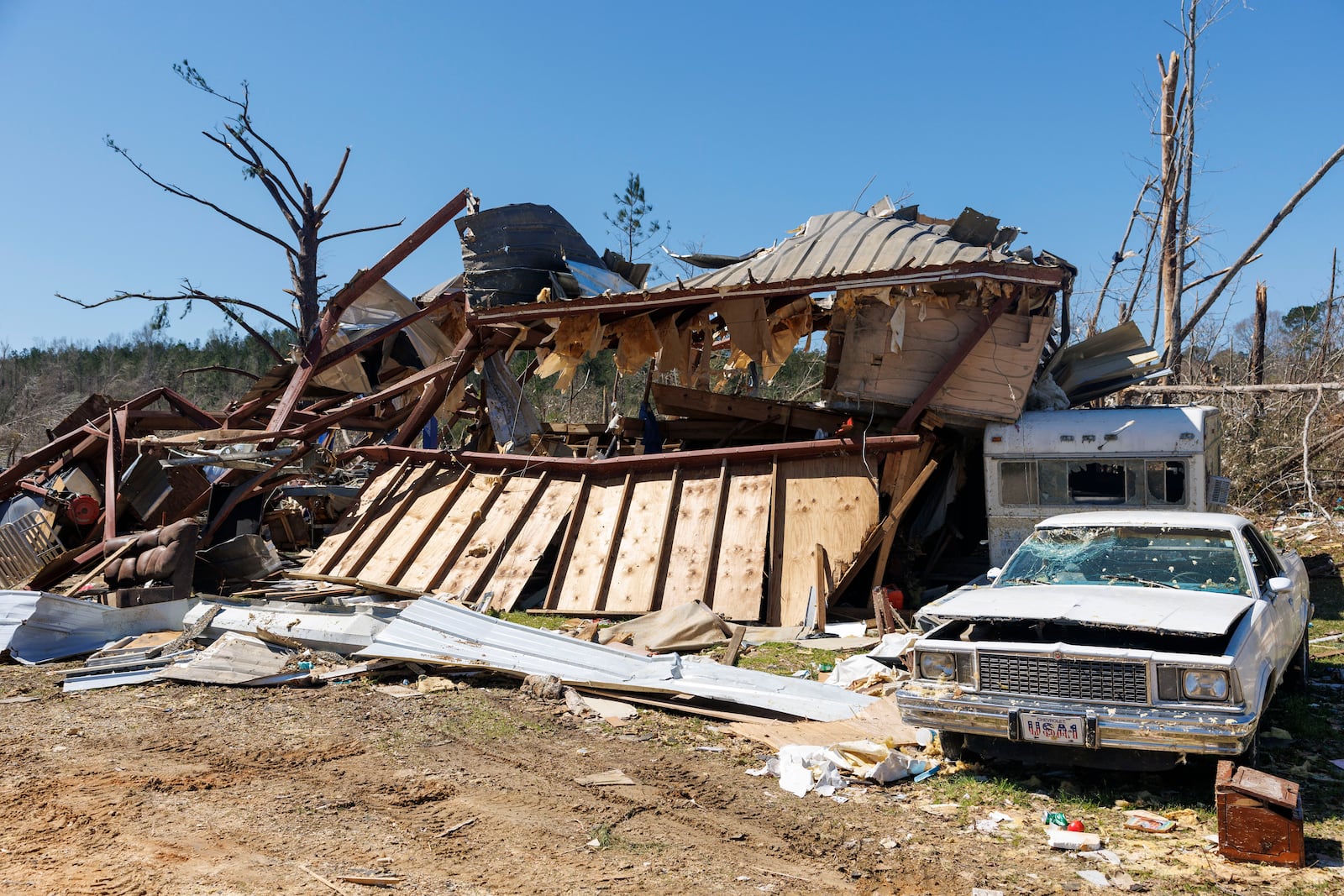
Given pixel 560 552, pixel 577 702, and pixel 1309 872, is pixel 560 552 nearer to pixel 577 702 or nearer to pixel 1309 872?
pixel 577 702

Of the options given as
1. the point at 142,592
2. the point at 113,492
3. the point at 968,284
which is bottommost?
the point at 142,592

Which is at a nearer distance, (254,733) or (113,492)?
(254,733)

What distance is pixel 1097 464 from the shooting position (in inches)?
419

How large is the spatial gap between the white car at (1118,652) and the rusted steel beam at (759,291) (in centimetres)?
444

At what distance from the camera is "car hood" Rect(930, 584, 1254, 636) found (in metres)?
5.21

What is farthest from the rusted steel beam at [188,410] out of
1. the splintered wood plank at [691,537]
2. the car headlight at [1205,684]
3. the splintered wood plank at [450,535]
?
the car headlight at [1205,684]

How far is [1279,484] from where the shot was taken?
16.3 m

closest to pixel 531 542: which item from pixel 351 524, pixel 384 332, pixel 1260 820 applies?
pixel 351 524

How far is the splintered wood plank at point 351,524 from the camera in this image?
12875 mm

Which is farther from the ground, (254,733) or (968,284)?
(968,284)

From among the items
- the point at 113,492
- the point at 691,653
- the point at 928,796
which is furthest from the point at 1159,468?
the point at 113,492

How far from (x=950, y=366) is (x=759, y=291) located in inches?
97.5

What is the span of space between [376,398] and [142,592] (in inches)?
225

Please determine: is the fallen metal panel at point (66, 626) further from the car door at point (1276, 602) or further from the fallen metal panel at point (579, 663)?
the car door at point (1276, 602)
